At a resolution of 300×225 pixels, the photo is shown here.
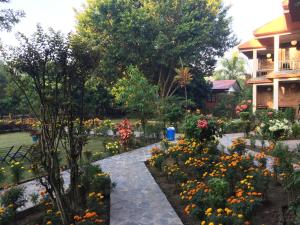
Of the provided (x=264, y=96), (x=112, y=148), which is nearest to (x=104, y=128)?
(x=112, y=148)

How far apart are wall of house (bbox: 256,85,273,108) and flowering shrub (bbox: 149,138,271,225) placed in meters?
15.8

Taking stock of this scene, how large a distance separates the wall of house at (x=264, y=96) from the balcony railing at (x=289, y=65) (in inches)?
124

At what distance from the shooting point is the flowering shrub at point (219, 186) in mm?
4871

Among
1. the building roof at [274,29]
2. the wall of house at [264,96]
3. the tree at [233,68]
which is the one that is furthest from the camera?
the tree at [233,68]

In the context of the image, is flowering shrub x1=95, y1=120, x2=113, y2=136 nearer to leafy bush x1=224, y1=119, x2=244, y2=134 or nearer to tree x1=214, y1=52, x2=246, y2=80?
leafy bush x1=224, y1=119, x2=244, y2=134

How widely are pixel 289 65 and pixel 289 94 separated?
2424 mm

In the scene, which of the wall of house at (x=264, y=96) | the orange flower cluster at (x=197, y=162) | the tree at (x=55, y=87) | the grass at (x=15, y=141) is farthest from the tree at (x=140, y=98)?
the wall of house at (x=264, y=96)

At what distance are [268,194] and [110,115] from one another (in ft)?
86.8

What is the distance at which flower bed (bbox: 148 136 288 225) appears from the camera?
489 centimetres

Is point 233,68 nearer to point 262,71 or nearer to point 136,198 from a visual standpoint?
point 262,71

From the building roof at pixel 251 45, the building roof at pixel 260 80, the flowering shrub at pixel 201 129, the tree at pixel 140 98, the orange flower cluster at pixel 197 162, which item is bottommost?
the orange flower cluster at pixel 197 162

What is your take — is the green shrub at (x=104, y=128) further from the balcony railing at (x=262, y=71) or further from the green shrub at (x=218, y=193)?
the balcony railing at (x=262, y=71)

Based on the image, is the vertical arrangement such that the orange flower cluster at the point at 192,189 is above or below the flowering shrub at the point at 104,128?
below

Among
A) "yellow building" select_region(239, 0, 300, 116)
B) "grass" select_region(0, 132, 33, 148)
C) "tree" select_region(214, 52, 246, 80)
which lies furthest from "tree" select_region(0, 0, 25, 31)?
"tree" select_region(214, 52, 246, 80)
